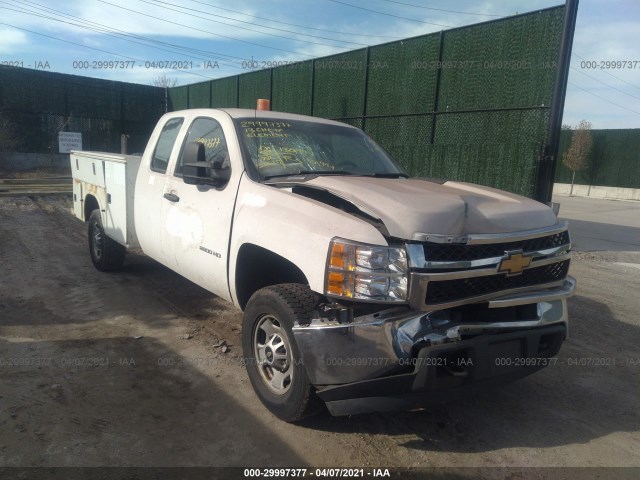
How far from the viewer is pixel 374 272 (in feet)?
8.49

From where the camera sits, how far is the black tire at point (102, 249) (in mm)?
6250

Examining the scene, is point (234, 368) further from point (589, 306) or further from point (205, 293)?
point (589, 306)

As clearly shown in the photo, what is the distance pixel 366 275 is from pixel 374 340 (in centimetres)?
34

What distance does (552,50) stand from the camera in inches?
362

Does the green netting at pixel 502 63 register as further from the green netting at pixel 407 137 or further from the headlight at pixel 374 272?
the headlight at pixel 374 272

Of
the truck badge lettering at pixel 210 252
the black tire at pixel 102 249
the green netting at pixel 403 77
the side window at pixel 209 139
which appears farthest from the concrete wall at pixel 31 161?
the truck badge lettering at pixel 210 252

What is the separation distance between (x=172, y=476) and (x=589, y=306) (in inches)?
204

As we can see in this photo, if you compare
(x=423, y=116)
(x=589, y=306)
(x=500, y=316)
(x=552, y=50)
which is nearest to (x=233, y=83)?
(x=423, y=116)

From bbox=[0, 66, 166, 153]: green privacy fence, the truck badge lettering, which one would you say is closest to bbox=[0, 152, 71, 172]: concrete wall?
bbox=[0, 66, 166, 153]: green privacy fence

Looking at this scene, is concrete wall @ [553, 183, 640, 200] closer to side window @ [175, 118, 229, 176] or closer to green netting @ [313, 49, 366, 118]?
green netting @ [313, 49, 366, 118]

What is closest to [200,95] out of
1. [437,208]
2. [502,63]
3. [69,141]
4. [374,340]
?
[69,141]

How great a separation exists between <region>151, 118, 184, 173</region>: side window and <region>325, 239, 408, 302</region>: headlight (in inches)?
112

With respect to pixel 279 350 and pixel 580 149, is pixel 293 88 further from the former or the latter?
pixel 580 149

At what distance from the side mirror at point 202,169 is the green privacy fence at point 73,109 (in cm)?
2233
